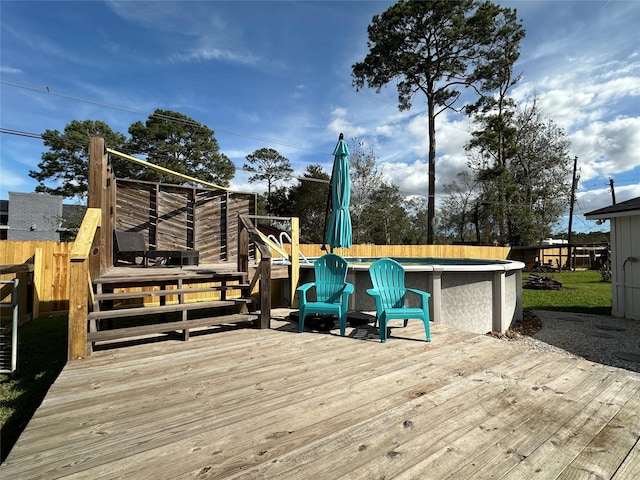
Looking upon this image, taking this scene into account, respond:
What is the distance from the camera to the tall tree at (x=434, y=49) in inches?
547

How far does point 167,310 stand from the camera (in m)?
3.45

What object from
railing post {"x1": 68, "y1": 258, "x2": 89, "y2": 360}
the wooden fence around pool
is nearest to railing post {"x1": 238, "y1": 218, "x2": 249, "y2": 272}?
railing post {"x1": 68, "y1": 258, "x2": 89, "y2": 360}

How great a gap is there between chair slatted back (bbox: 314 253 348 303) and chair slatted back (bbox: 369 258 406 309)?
45 cm

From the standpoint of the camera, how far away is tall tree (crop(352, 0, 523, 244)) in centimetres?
1388

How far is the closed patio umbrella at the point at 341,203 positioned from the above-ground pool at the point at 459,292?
0.57m

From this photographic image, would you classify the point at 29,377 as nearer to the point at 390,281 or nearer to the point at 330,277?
the point at 330,277

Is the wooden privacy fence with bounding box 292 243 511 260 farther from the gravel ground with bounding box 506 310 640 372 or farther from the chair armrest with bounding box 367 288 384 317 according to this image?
the chair armrest with bounding box 367 288 384 317

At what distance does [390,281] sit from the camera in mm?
3719

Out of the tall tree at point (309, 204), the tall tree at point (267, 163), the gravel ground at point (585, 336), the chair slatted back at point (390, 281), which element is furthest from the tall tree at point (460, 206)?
the chair slatted back at point (390, 281)

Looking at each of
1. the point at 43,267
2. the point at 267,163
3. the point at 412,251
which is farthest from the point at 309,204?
the point at 43,267

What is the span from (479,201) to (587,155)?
740cm

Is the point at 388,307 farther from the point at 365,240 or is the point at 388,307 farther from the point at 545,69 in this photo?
the point at 365,240

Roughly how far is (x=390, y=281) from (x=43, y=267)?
7317 millimetres

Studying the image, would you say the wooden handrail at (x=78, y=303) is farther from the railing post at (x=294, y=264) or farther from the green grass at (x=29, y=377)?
the railing post at (x=294, y=264)
